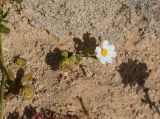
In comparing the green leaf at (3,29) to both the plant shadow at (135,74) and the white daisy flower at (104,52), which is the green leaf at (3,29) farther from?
→ the plant shadow at (135,74)

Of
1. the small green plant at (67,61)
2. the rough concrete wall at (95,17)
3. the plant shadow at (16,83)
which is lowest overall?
the plant shadow at (16,83)

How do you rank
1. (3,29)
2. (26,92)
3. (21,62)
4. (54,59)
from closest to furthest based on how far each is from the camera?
(3,29)
(26,92)
(21,62)
(54,59)

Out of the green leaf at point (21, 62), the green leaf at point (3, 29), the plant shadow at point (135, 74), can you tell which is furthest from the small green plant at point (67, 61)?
the green leaf at point (3, 29)

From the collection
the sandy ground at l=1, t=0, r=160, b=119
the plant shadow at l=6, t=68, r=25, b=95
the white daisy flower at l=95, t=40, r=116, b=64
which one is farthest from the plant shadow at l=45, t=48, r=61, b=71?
the white daisy flower at l=95, t=40, r=116, b=64

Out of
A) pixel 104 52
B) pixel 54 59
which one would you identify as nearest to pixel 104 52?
pixel 104 52

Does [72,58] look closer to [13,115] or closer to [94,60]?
[94,60]

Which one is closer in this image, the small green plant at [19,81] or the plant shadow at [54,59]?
the small green plant at [19,81]
